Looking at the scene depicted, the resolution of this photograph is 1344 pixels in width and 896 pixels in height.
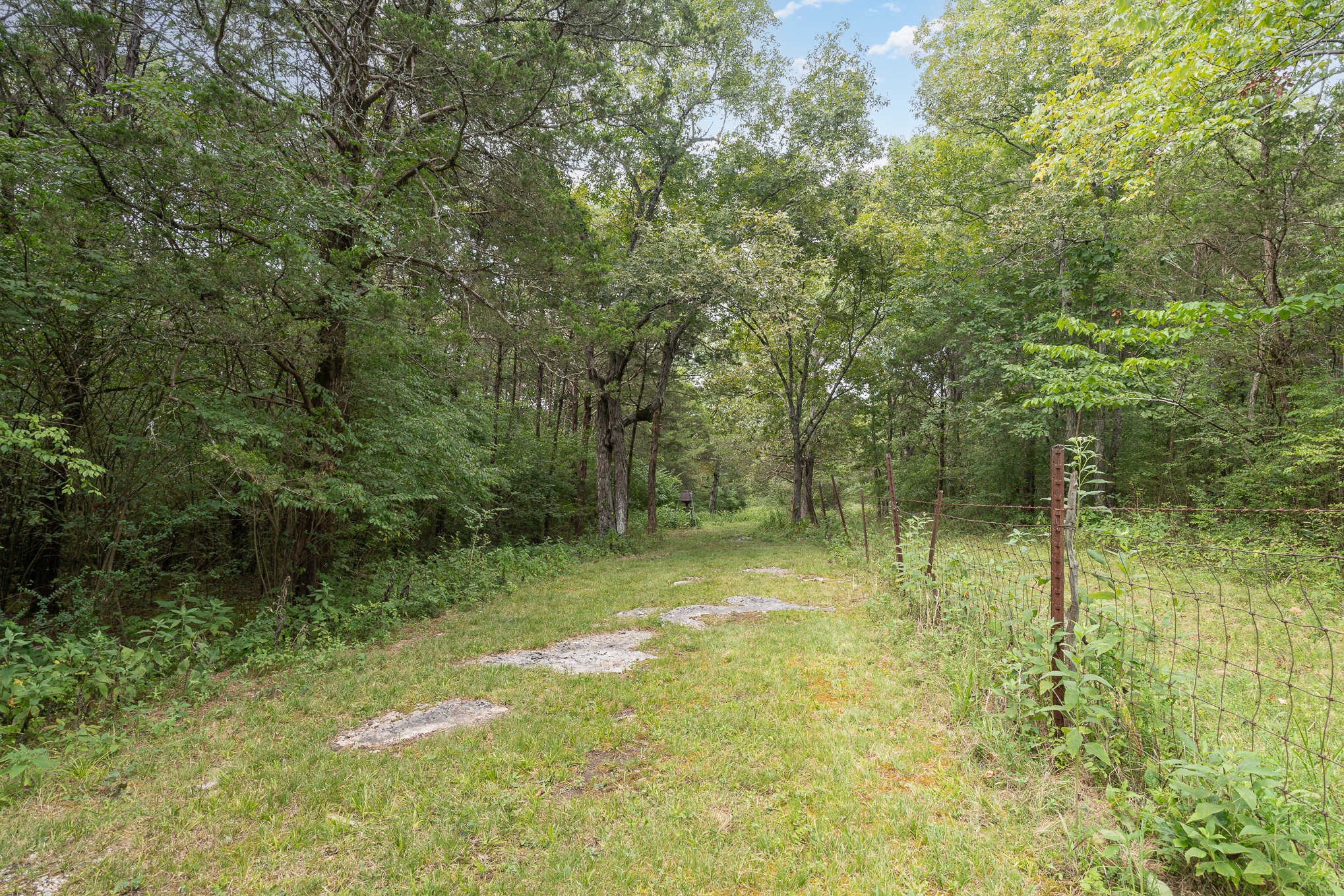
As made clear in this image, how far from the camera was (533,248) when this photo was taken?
8.71 m

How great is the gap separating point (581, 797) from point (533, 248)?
784cm

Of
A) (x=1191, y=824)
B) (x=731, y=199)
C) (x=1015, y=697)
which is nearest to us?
(x=1191, y=824)

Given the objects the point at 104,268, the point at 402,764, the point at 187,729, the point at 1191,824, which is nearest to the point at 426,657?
the point at 187,729

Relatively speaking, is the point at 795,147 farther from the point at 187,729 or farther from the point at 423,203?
the point at 187,729

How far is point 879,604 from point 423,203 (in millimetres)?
8758

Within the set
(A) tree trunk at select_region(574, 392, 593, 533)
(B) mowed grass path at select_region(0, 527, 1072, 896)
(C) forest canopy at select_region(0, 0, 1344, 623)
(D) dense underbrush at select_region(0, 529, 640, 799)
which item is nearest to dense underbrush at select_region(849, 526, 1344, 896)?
(B) mowed grass path at select_region(0, 527, 1072, 896)

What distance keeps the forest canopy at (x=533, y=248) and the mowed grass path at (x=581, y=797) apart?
251 centimetres

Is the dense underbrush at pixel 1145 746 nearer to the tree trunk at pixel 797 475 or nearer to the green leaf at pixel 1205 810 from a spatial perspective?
the green leaf at pixel 1205 810

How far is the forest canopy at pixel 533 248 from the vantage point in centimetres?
536

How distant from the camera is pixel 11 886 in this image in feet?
8.61

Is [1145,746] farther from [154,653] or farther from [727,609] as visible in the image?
[154,653]

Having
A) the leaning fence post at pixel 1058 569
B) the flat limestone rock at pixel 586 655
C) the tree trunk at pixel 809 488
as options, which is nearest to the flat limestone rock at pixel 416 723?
the flat limestone rock at pixel 586 655

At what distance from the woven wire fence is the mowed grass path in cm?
77

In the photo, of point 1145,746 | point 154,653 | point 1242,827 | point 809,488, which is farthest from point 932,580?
point 809,488
